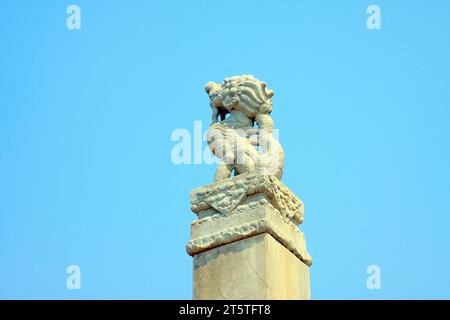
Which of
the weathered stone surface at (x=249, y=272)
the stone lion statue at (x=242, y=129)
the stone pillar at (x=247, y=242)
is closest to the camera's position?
the weathered stone surface at (x=249, y=272)

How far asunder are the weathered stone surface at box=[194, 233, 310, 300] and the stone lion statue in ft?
3.67

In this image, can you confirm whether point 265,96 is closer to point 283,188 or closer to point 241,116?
point 241,116

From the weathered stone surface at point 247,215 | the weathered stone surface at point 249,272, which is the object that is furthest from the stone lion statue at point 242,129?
the weathered stone surface at point 249,272

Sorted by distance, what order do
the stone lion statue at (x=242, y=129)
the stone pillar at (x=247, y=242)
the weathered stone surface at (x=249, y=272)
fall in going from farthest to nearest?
the stone lion statue at (x=242, y=129)
the stone pillar at (x=247, y=242)
the weathered stone surface at (x=249, y=272)

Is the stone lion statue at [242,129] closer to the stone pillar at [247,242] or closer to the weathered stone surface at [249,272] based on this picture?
the stone pillar at [247,242]

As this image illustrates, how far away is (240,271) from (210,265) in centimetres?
47

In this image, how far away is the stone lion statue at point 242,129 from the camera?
53.7 feet

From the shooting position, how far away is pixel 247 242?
50.9 feet

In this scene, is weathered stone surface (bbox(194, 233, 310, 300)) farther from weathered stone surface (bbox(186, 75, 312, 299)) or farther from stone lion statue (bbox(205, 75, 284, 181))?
stone lion statue (bbox(205, 75, 284, 181))

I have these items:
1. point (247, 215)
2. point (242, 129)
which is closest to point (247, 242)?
point (247, 215)

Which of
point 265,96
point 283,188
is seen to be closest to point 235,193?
point 283,188

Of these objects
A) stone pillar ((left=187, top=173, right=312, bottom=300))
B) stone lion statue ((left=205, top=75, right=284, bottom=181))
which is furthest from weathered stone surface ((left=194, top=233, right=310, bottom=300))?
stone lion statue ((left=205, top=75, right=284, bottom=181))

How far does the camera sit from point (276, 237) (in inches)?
614
